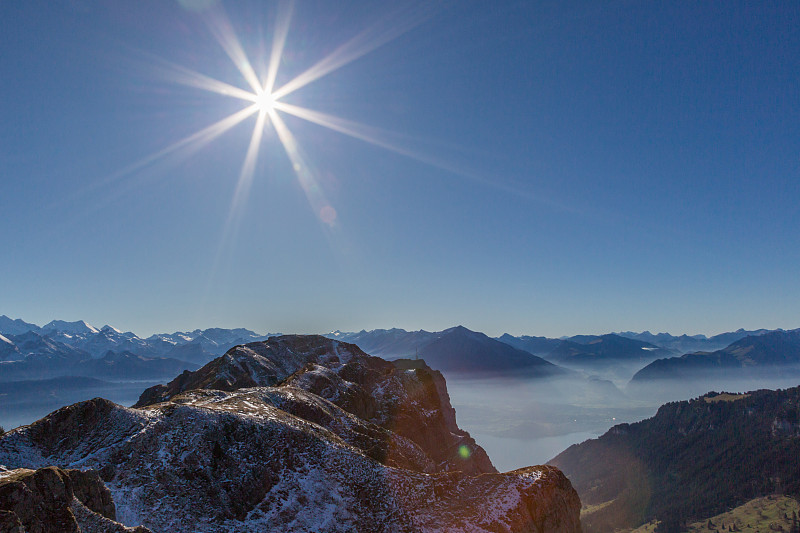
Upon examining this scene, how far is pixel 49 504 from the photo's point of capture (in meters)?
30.5

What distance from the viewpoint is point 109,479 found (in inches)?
1729

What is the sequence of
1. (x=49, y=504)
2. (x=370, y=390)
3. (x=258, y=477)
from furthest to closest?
(x=370, y=390)
(x=258, y=477)
(x=49, y=504)

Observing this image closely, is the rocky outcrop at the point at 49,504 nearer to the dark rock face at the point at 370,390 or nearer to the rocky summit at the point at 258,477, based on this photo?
the rocky summit at the point at 258,477

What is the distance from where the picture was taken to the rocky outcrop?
92.0 ft

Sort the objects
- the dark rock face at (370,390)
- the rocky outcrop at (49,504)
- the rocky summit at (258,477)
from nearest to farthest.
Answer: the rocky outcrop at (49,504) → the rocky summit at (258,477) → the dark rock face at (370,390)

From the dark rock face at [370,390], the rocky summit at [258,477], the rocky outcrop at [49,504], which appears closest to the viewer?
the rocky outcrop at [49,504]

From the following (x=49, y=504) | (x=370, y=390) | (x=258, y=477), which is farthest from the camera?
(x=370, y=390)

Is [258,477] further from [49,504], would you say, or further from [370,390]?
[370,390]

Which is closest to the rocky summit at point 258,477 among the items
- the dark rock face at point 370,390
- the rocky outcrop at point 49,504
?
the rocky outcrop at point 49,504

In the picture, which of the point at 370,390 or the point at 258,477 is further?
the point at 370,390

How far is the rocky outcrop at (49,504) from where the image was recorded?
28.0m

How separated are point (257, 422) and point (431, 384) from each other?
8464cm

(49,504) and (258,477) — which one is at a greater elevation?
(49,504)

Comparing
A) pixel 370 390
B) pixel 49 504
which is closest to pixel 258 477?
pixel 49 504
